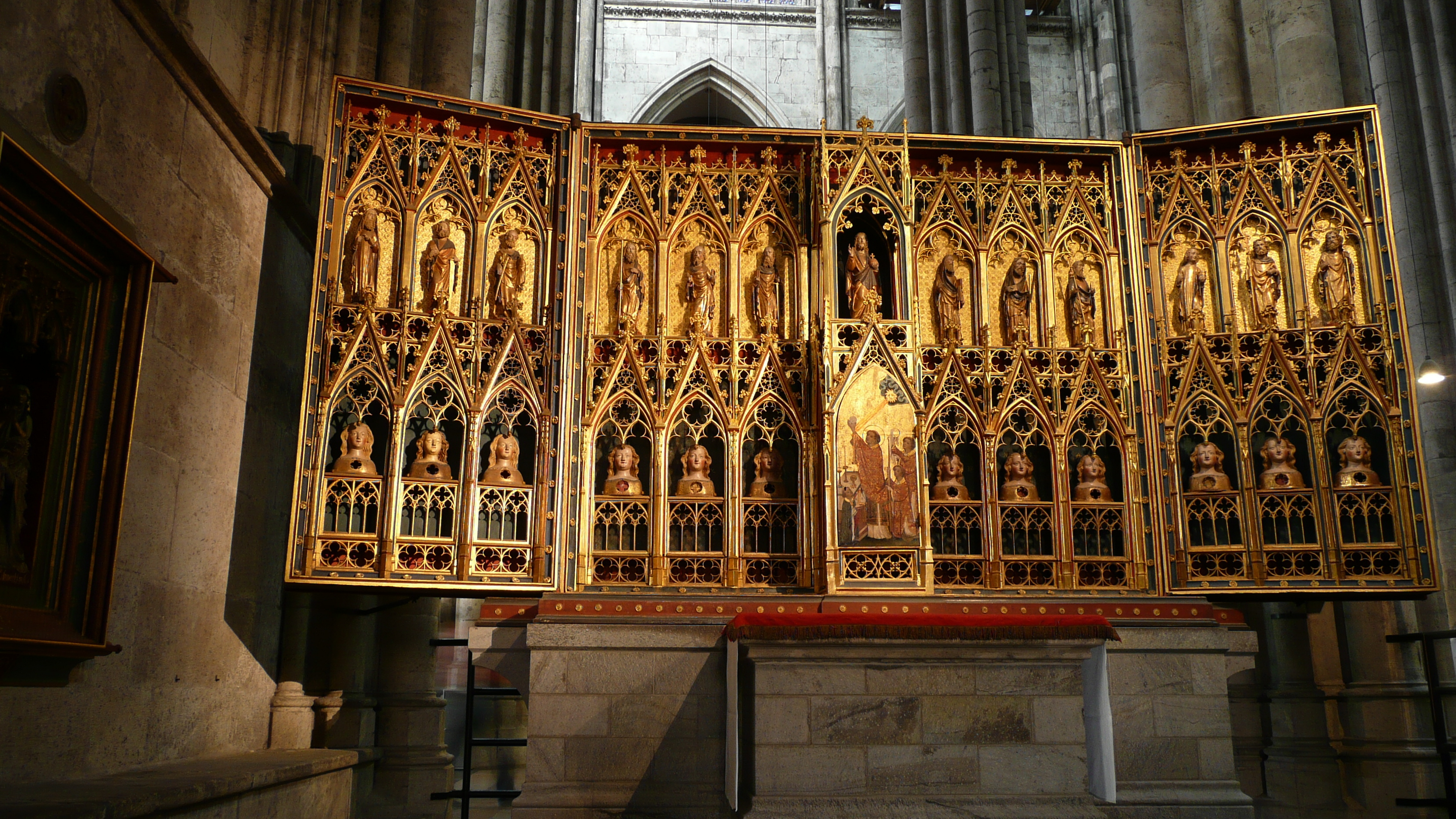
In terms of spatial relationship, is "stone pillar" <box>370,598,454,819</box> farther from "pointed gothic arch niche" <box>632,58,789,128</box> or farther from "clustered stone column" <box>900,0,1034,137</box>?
"pointed gothic arch niche" <box>632,58,789,128</box>

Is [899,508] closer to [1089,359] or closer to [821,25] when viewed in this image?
[1089,359]

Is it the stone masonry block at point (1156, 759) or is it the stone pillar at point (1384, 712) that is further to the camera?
the stone pillar at point (1384, 712)

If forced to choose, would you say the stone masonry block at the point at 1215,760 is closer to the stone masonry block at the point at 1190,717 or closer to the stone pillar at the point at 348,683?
the stone masonry block at the point at 1190,717

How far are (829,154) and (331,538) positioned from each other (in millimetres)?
5066

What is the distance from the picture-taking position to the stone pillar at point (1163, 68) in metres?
12.5

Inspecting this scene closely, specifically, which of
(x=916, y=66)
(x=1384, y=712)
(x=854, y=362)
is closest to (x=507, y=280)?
(x=854, y=362)

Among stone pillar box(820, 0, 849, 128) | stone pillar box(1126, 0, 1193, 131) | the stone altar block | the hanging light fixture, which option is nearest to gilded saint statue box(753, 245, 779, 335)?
the stone altar block

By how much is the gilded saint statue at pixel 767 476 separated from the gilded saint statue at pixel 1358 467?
4.49m

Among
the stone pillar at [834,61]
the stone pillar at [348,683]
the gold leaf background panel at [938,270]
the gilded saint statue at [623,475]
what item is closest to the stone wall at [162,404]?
the stone pillar at [348,683]

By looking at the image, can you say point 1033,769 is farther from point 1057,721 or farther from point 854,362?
point 854,362

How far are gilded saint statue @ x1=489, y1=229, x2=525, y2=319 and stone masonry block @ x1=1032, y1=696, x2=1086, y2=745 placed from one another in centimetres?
498

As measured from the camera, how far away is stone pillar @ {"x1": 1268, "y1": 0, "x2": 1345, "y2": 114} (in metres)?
11.4

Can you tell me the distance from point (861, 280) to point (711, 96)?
71.5 ft

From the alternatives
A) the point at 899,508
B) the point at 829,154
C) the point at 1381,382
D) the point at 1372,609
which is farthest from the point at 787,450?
the point at 1372,609
